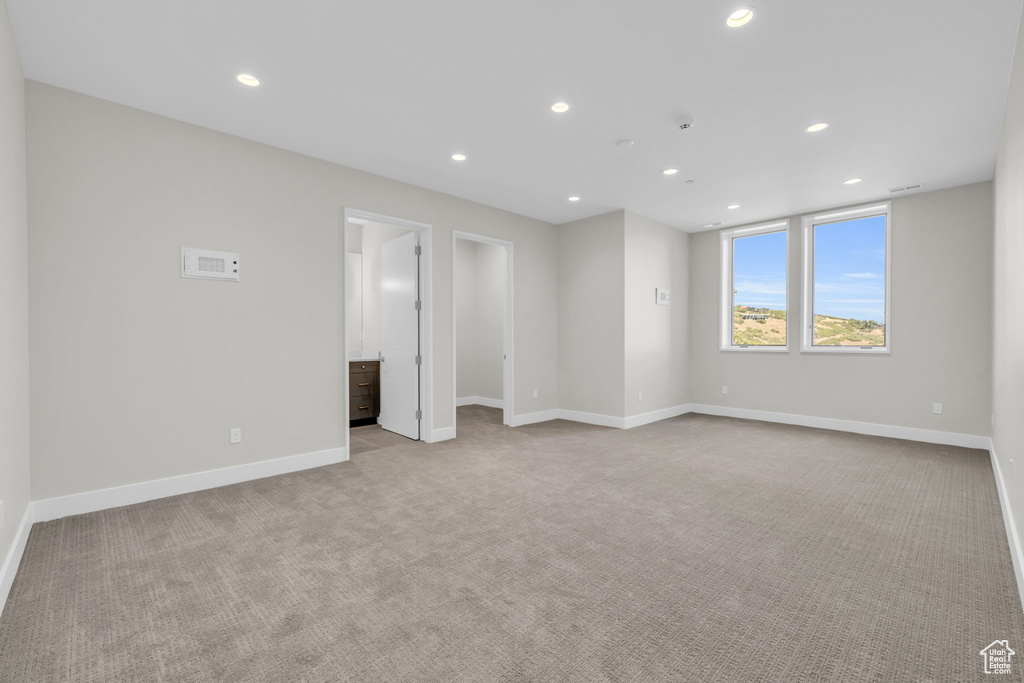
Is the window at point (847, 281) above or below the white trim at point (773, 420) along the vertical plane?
above

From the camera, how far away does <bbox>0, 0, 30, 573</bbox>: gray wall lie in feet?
7.16

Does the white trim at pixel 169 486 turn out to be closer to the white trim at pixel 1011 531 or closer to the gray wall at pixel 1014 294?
the white trim at pixel 1011 531

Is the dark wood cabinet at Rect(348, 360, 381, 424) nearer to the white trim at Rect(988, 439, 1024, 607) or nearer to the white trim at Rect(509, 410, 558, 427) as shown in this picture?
the white trim at Rect(509, 410, 558, 427)

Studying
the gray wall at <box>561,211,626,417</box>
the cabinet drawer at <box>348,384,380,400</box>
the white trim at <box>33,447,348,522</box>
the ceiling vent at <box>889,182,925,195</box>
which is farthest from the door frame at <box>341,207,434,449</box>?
the ceiling vent at <box>889,182,925,195</box>

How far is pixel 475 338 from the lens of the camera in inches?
320

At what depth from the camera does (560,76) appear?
2822 millimetres

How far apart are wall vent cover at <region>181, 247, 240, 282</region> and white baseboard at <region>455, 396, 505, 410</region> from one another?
467 centimetres

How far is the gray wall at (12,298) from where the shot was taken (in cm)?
218

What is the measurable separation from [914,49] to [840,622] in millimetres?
3026

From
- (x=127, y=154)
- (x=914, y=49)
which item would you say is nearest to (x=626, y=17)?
(x=914, y=49)

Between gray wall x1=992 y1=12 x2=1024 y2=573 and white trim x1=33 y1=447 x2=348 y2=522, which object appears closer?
gray wall x1=992 y1=12 x2=1024 y2=573

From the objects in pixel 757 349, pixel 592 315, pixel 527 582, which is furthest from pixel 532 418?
pixel 527 582

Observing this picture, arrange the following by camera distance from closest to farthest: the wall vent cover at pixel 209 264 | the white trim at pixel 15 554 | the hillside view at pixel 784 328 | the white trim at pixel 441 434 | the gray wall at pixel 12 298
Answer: the white trim at pixel 15 554
the gray wall at pixel 12 298
the wall vent cover at pixel 209 264
the white trim at pixel 441 434
the hillside view at pixel 784 328

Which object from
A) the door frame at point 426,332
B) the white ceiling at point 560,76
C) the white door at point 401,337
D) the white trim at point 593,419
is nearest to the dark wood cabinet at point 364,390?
the white door at point 401,337
